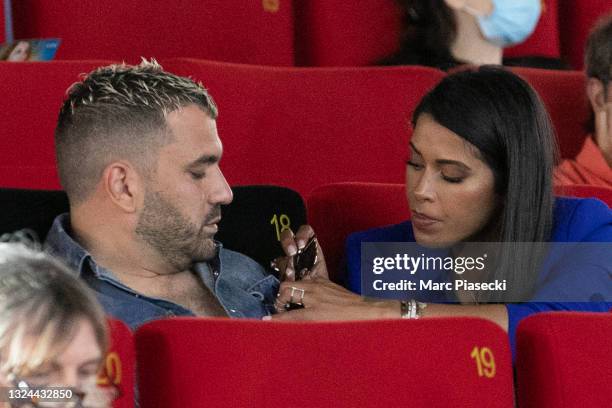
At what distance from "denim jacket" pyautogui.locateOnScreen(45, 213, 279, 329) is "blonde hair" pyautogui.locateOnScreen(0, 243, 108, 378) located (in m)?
0.23

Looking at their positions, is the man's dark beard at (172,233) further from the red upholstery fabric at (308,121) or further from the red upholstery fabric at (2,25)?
the red upholstery fabric at (2,25)

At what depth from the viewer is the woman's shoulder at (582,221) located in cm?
86

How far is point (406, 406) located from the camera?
601mm

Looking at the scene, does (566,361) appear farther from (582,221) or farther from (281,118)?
(281,118)

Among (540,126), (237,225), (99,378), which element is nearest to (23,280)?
(99,378)

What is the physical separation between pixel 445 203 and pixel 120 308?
269 mm

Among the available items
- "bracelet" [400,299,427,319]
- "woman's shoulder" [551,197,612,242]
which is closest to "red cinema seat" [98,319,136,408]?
"bracelet" [400,299,427,319]

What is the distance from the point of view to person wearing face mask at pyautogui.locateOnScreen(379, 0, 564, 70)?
1.25 m

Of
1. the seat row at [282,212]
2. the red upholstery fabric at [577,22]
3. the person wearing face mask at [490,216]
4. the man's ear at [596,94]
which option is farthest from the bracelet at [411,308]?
the red upholstery fabric at [577,22]

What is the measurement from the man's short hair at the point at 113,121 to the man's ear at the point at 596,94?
0.48 metres

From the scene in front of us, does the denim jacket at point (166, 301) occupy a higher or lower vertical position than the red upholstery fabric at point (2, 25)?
lower

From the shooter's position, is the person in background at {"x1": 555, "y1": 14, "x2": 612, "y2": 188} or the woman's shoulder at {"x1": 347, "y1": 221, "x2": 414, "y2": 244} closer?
the woman's shoulder at {"x1": 347, "y1": 221, "x2": 414, "y2": 244}

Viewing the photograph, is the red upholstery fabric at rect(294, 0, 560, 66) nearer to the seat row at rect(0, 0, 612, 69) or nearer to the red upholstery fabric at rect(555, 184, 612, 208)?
the seat row at rect(0, 0, 612, 69)

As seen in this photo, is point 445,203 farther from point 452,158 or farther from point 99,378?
point 99,378
